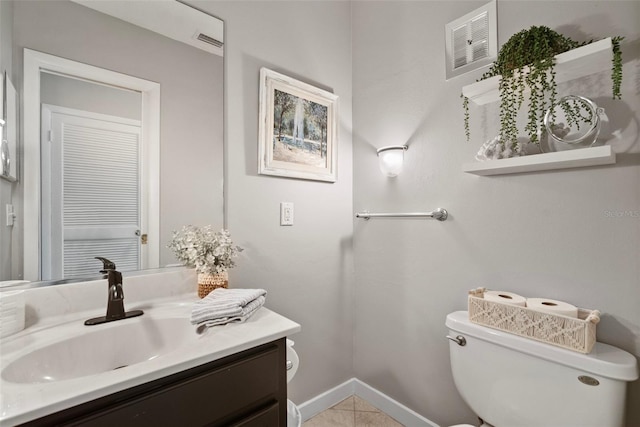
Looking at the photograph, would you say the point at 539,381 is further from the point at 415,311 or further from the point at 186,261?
the point at 186,261

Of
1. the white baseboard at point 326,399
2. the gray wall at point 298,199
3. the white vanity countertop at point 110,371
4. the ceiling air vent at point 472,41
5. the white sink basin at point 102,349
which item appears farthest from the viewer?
the white baseboard at point 326,399

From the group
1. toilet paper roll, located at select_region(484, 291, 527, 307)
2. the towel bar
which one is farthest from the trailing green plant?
toilet paper roll, located at select_region(484, 291, 527, 307)

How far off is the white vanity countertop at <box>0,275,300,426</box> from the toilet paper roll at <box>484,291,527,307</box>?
0.77 m

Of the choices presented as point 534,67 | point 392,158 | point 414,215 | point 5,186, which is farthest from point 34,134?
point 534,67

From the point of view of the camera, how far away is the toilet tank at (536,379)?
34.5 inches

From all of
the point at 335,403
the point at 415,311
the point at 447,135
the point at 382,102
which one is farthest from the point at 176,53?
the point at 335,403

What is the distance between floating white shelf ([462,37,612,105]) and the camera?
0.91 meters

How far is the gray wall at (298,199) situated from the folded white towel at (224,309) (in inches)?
14.5

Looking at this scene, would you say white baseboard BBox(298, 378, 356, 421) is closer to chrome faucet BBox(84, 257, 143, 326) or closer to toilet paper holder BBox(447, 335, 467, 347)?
toilet paper holder BBox(447, 335, 467, 347)

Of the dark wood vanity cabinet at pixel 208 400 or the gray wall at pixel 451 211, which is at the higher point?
the gray wall at pixel 451 211

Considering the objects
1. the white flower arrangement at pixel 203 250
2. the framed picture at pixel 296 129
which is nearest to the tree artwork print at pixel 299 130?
the framed picture at pixel 296 129

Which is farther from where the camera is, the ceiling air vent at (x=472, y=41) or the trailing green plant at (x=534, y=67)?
the ceiling air vent at (x=472, y=41)

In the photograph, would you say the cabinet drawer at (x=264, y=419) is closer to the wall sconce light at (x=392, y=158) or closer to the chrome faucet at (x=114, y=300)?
the chrome faucet at (x=114, y=300)

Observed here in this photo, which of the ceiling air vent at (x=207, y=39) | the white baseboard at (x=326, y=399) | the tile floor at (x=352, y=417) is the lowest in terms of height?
the tile floor at (x=352, y=417)
